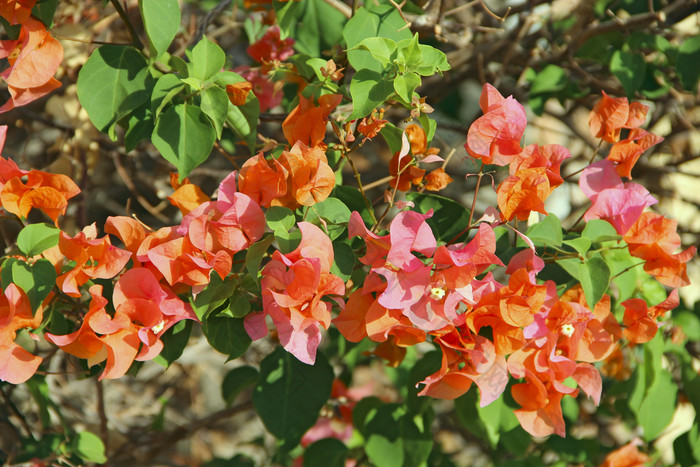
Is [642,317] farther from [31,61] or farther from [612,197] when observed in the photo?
[31,61]

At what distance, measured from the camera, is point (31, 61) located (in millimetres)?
818

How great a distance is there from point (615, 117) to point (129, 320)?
64 cm

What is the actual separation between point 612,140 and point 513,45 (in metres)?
0.52

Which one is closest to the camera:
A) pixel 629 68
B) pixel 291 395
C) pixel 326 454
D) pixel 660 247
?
pixel 660 247

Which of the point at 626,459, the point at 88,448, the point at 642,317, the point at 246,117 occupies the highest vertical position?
the point at 246,117

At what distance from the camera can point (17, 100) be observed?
2.73ft

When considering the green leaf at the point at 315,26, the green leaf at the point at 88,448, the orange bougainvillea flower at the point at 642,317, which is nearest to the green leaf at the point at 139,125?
the green leaf at the point at 315,26

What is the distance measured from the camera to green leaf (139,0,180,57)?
0.78 meters

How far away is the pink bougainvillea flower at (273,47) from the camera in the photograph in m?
1.08

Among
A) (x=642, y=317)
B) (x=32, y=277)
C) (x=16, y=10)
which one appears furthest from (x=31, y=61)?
(x=642, y=317)

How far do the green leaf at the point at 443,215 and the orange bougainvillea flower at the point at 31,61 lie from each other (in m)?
0.48

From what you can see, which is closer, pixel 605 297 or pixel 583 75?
pixel 605 297

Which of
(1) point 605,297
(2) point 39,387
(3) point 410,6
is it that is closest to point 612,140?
(1) point 605,297

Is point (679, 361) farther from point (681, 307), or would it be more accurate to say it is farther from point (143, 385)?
point (143, 385)
